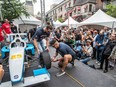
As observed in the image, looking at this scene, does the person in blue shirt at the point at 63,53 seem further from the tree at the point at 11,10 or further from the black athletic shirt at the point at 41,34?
the tree at the point at 11,10

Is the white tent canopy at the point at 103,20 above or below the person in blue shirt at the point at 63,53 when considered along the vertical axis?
above

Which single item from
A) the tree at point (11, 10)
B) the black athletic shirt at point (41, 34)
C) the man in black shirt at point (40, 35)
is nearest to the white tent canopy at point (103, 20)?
the tree at point (11, 10)

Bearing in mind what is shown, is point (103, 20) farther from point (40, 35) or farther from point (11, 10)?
point (11, 10)

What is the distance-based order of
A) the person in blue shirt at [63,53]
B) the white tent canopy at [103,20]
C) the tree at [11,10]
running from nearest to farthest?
1. the person in blue shirt at [63,53]
2. the white tent canopy at [103,20]
3. the tree at [11,10]

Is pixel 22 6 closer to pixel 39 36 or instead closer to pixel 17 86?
pixel 39 36

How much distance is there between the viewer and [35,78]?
3.00 m

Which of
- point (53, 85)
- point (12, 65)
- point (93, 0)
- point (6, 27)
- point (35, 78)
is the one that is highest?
point (93, 0)

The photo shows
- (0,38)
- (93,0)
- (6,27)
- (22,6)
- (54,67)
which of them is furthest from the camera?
(93,0)

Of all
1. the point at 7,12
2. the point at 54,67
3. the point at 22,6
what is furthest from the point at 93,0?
→ the point at 54,67

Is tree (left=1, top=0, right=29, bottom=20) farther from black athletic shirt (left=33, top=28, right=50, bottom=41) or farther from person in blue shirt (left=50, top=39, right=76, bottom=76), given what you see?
person in blue shirt (left=50, top=39, right=76, bottom=76)

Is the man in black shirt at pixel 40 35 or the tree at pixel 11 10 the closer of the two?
the man in black shirt at pixel 40 35

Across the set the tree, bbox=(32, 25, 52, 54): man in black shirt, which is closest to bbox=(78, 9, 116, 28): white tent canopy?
the tree

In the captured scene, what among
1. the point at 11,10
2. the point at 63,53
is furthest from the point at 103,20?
the point at 11,10

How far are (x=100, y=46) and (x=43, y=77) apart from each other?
12.2 feet
